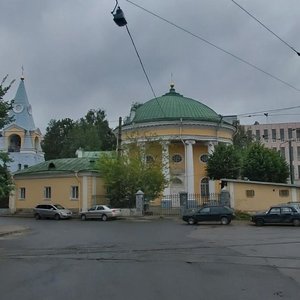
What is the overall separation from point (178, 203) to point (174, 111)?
11.3 metres

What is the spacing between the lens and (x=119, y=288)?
9398 mm

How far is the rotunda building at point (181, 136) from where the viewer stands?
168 ft

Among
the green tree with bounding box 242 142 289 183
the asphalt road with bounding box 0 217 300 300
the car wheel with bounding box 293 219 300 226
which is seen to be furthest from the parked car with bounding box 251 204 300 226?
the green tree with bounding box 242 142 289 183

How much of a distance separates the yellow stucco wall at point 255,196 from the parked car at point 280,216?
8.76m

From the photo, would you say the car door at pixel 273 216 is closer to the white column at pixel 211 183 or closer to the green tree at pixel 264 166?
the green tree at pixel 264 166

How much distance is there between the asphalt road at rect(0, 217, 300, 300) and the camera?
895 cm

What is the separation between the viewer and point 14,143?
7006cm

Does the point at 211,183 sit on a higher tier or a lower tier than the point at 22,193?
higher

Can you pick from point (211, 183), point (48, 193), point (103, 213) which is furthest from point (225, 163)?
point (48, 193)

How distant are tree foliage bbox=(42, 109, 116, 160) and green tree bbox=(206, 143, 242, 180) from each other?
35.2 meters

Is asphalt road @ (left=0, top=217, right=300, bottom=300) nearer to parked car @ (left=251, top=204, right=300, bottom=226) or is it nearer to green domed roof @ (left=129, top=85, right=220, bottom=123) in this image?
parked car @ (left=251, top=204, right=300, bottom=226)

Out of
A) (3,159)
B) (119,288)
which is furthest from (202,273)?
(3,159)

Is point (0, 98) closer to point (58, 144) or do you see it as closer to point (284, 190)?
point (284, 190)

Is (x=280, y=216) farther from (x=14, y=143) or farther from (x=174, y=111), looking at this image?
(x=14, y=143)
